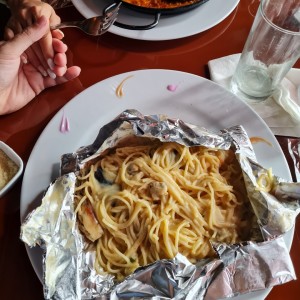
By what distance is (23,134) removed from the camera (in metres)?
1.21

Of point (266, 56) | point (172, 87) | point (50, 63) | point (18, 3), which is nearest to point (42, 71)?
point (50, 63)

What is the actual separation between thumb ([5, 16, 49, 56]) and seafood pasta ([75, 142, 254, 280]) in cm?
39

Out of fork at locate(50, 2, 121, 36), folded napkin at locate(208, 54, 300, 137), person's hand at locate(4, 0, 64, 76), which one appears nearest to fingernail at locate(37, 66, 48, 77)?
person's hand at locate(4, 0, 64, 76)

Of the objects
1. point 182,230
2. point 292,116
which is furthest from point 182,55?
point 182,230

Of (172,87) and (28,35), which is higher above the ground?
(28,35)

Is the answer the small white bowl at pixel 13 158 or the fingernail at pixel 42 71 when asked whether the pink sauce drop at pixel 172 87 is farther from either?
the small white bowl at pixel 13 158

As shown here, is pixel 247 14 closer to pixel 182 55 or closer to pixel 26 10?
pixel 182 55

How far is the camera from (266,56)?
4.23 feet

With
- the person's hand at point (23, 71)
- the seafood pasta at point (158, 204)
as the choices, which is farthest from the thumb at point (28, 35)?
the seafood pasta at point (158, 204)

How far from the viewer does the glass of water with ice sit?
123 centimetres

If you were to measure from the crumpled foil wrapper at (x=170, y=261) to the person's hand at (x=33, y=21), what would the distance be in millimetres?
451

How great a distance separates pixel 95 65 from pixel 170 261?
0.77 m

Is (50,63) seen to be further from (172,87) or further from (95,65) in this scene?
(172,87)

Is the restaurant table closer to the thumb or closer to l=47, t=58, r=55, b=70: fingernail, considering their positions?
l=47, t=58, r=55, b=70: fingernail
